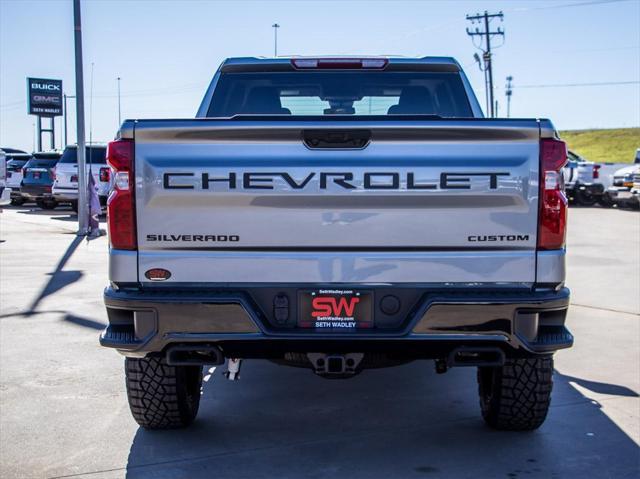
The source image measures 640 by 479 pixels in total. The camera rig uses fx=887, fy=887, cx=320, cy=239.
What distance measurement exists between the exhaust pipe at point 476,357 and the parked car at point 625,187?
25463 mm

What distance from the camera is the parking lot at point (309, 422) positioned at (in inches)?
176

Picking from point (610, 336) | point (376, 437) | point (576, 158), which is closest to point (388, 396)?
point (376, 437)

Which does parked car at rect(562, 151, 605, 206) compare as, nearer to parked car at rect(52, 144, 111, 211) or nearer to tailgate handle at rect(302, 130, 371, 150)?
parked car at rect(52, 144, 111, 211)

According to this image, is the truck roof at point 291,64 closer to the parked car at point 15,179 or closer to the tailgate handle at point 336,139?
the tailgate handle at point 336,139

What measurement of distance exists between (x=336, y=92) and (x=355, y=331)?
7.88ft

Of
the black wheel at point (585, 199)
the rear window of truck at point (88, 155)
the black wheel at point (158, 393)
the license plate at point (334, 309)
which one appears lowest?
the black wheel at point (158, 393)

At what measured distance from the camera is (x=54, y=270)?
41.3ft

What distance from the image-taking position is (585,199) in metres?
31.6

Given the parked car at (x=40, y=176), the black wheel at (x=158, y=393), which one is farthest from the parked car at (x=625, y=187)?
the black wheel at (x=158, y=393)

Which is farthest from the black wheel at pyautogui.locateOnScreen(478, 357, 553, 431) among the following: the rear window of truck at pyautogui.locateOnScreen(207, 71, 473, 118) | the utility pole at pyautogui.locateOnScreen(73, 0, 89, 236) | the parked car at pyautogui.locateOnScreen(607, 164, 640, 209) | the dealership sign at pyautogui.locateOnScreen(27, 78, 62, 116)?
the dealership sign at pyautogui.locateOnScreen(27, 78, 62, 116)

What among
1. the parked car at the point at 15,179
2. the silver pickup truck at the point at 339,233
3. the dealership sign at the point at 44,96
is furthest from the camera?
the dealership sign at the point at 44,96

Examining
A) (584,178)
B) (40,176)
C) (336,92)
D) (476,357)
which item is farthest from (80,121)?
(584,178)

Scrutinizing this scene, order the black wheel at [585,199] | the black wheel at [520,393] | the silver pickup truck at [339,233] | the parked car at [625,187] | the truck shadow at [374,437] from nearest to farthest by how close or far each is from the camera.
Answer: the silver pickup truck at [339,233]
the truck shadow at [374,437]
the black wheel at [520,393]
the parked car at [625,187]
the black wheel at [585,199]

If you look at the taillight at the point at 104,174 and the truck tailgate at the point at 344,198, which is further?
the taillight at the point at 104,174
